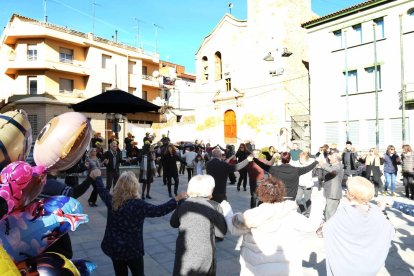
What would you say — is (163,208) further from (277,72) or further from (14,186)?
(277,72)

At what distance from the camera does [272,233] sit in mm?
2996

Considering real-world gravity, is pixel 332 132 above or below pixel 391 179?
above

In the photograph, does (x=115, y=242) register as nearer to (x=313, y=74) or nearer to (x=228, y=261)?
(x=228, y=261)

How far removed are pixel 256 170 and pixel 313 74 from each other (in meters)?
18.3

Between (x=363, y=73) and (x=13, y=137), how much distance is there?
74.0 ft

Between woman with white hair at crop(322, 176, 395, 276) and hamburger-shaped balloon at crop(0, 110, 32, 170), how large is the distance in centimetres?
279

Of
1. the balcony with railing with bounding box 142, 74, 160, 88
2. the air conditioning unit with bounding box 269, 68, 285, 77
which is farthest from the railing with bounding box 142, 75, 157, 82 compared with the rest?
the air conditioning unit with bounding box 269, 68, 285, 77

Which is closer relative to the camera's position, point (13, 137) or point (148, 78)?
point (13, 137)

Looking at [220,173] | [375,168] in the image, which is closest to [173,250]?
[220,173]

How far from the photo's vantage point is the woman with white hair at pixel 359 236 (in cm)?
291

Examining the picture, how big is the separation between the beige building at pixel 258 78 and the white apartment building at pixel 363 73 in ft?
7.53

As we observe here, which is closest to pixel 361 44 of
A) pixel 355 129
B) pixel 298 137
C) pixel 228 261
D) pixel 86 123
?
pixel 355 129

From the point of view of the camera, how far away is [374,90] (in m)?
20.8

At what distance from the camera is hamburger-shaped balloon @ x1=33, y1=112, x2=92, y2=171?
2.87m
